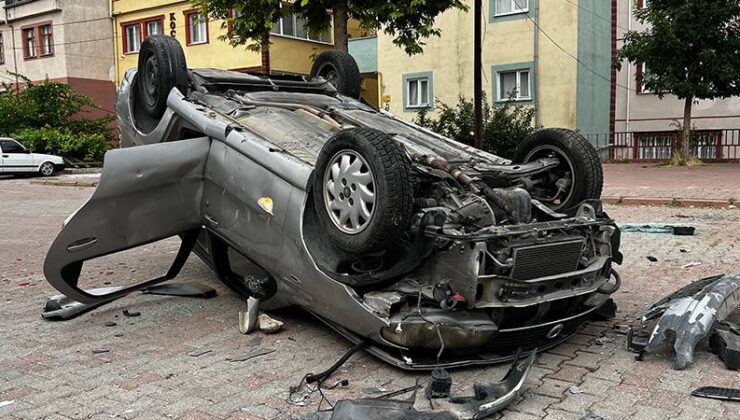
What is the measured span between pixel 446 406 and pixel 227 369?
4.66ft

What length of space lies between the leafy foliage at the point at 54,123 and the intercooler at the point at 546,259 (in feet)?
84.1

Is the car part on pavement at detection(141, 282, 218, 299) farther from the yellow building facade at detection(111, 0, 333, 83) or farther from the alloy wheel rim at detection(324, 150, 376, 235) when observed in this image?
the yellow building facade at detection(111, 0, 333, 83)

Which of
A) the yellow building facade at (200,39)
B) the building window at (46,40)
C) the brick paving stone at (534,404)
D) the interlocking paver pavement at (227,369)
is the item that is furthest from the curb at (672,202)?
the building window at (46,40)

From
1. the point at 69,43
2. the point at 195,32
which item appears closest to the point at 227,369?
the point at 195,32

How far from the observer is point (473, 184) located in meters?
3.96

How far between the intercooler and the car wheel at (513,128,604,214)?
2.12 ft

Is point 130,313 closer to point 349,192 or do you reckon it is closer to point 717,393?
point 349,192

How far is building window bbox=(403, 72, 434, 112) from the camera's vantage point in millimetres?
24828

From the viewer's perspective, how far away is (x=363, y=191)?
142 inches

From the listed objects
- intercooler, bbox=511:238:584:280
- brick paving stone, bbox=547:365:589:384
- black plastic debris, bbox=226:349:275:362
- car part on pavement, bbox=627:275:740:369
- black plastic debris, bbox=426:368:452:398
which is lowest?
brick paving stone, bbox=547:365:589:384

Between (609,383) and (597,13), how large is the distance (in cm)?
2172

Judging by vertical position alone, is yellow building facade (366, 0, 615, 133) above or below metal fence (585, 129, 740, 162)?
above

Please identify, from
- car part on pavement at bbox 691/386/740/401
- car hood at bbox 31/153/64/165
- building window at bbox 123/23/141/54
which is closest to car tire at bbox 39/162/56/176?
car hood at bbox 31/153/64/165

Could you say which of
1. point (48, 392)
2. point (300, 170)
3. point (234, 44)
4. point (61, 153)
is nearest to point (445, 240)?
point (300, 170)
